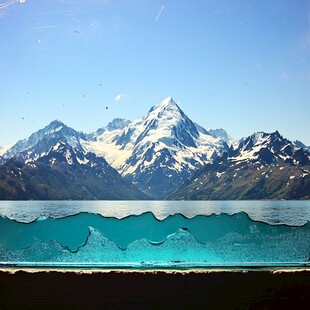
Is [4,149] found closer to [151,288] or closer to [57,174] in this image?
[151,288]

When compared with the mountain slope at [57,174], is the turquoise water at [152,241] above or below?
below

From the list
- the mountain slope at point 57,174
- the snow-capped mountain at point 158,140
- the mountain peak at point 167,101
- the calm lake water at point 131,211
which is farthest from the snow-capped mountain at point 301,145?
the mountain slope at point 57,174

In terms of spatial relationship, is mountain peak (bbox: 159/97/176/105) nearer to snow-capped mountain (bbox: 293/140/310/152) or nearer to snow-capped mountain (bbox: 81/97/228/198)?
snow-capped mountain (bbox: 81/97/228/198)

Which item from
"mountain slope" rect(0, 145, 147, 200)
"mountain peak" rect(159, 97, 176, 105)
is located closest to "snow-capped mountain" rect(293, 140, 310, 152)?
"mountain peak" rect(159, 97, 176, 105)

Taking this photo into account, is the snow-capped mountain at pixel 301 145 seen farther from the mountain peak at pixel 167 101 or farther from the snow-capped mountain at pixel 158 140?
the mountain peak at pixel 167 101

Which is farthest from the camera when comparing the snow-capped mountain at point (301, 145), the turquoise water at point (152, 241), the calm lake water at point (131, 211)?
the snow-capped mountain at point (301, 145)

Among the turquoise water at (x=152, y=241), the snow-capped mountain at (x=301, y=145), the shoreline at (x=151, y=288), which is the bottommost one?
the shoreline at (x=151, y=288)

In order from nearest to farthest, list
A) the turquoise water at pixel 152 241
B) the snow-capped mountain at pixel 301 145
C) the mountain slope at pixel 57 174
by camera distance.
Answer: the turquoise water at pixel 152 241 → the snow-capped mountain at pixel 301 145 → the mountain slope at pixel 57 174

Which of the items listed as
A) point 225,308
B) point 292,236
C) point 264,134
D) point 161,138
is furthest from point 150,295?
point 161,138
